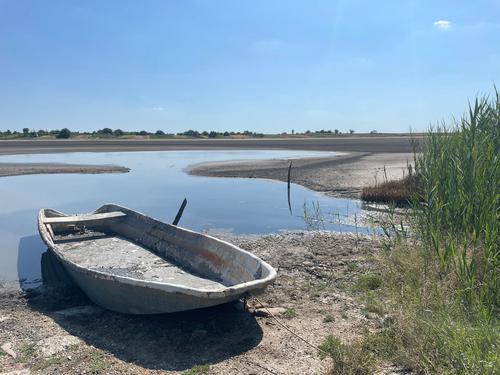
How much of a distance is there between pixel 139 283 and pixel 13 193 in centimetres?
1551

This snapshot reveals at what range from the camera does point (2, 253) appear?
405 inches

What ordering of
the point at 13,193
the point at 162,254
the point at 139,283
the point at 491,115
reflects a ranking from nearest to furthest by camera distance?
the point at 139,283, the point at 491,115, the point at 162,254, the point at 13,193

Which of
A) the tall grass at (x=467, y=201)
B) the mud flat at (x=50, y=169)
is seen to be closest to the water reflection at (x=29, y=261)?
the tall grass at (x=467, y=201)

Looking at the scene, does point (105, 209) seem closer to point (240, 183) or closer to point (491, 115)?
point (491, 115)

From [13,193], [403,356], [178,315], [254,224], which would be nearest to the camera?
[403,356]

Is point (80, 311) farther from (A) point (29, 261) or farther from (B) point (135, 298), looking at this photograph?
(A) point (29, 261)

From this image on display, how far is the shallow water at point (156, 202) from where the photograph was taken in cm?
1140

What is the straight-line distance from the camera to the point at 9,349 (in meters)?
5.43

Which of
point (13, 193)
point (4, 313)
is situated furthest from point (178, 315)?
point (13, 193)

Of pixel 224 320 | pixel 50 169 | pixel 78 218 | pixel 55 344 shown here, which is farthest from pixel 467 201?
pixel 50 169

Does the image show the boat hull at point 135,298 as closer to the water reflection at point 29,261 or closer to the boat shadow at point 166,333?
the boat shadow at point 166,333

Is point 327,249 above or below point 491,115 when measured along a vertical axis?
below

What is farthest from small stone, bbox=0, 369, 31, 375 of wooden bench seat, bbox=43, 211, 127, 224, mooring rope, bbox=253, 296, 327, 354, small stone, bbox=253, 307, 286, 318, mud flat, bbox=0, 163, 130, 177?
mud flat, bbox=0, 163, 130, 177

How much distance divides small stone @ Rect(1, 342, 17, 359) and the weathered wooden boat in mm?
1227
